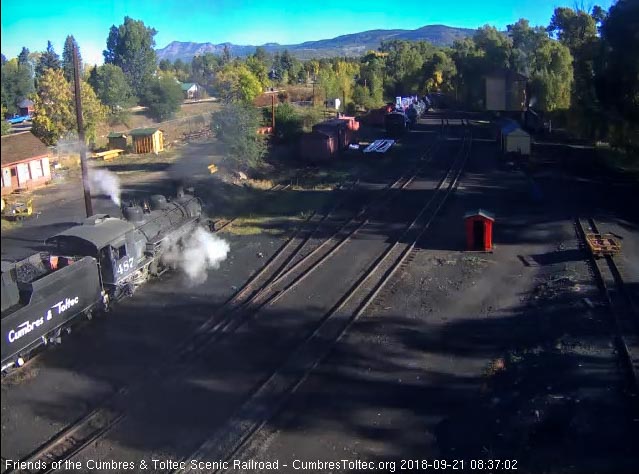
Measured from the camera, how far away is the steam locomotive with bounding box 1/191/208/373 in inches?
356

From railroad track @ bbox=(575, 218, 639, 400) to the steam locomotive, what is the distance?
30.6 feet

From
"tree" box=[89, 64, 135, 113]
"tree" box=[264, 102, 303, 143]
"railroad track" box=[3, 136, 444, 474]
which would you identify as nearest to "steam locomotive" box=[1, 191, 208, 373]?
"railroad track" box=[3, 136, 444, 474]

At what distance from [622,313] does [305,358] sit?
6620 mm

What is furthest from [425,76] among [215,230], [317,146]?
[215,230]

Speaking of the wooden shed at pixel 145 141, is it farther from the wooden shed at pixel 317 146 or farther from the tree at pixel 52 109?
the wooden shed at pixel 317 146

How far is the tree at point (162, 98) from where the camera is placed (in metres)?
58.8

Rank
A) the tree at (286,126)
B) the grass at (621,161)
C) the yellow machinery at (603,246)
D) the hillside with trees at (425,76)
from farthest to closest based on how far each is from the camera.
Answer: the tree at (286,126), the grass at (621,161), the hillside with trees at (425,76), the yellow machinery at (603,246)

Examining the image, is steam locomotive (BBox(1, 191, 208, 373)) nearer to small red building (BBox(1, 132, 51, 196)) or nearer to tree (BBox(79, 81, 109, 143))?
small red building (BBox(1, 132, 51, 196))

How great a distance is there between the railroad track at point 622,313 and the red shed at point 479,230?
2.73 metres

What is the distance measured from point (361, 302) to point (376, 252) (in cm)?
405

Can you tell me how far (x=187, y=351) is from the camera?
10.3 meters

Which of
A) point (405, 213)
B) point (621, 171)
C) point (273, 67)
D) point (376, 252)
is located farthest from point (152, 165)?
point (273, 67)

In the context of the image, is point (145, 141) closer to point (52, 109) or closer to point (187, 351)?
point (52, 109)

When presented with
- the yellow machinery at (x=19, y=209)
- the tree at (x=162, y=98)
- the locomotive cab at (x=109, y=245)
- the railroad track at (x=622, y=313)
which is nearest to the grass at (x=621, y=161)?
the railroad track at (x=622, y=313)
